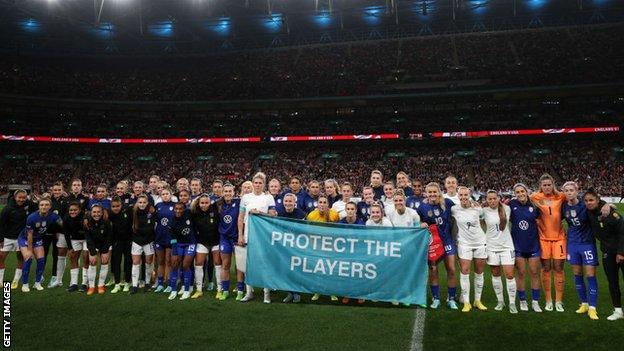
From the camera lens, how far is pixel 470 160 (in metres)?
38.9

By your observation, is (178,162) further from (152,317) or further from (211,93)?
(152,317)

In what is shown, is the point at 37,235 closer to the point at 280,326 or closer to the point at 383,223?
the point at 280,326

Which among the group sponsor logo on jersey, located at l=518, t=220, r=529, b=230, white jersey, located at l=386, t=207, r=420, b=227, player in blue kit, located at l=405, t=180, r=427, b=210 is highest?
player in blue kit, located at l=405, t=180, r=427, b=210

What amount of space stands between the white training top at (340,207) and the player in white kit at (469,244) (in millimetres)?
2034

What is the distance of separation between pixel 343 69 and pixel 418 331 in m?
38.6

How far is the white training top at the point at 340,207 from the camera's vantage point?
24.9ft

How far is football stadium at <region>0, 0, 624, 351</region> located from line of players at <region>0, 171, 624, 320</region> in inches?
1.5

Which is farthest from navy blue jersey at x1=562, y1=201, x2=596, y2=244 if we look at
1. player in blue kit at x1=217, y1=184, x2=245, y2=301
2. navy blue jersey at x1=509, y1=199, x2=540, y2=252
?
player in blue kit at x1=217, y1=184, x2=245, y2=301

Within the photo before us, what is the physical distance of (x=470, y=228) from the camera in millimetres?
6832

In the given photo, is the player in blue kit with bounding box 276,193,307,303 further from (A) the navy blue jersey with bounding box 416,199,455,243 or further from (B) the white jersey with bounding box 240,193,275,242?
(A) the navy blue jersey with bounding box 416,199,455,243

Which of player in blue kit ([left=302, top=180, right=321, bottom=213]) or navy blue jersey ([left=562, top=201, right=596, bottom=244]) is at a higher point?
player in blue kit ([left=302, top=180, right=321, bottom=213])

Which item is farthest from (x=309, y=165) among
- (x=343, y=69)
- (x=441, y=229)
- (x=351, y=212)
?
(x=441, y=229)

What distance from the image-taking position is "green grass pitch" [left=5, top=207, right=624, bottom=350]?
17.1 ft

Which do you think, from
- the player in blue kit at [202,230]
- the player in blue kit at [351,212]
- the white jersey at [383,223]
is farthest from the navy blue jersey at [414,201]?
the player in blue kit at [202,230]
